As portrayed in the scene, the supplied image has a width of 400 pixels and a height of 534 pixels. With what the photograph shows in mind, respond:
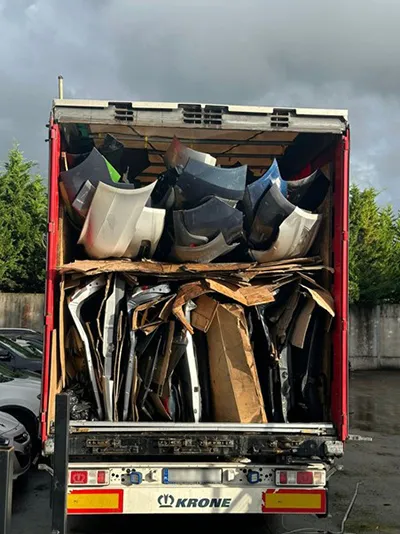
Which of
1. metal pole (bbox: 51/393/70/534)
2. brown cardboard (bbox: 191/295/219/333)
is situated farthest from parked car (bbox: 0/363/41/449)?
metal pole (bbox: 51/393/70/534)

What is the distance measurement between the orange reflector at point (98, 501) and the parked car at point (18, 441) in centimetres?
217

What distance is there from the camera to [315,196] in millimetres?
5195

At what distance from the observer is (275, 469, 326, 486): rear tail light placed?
4.43 meters

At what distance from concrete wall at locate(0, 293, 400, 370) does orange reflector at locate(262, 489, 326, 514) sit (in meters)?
16.7

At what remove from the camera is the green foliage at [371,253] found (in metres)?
20.9

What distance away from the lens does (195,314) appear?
4871 mm

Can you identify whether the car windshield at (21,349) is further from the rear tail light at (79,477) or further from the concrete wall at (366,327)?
the concrete wall at (366,327)

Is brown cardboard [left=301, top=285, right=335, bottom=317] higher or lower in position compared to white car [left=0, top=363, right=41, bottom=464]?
higher

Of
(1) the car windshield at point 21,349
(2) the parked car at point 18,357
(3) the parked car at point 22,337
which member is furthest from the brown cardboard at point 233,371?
(3) the parked car at point 22,337

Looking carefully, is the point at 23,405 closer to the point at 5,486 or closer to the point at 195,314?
the point at 195,314

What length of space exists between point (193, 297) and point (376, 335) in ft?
57.0

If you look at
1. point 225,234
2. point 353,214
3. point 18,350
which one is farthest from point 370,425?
point 353,214

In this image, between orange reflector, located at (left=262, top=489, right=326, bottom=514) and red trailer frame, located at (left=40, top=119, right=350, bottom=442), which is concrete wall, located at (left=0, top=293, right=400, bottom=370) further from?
orange reflector, located at (left=262, top=489, right=326, bottom=514)

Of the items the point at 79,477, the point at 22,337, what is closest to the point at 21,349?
the point at 22,337
